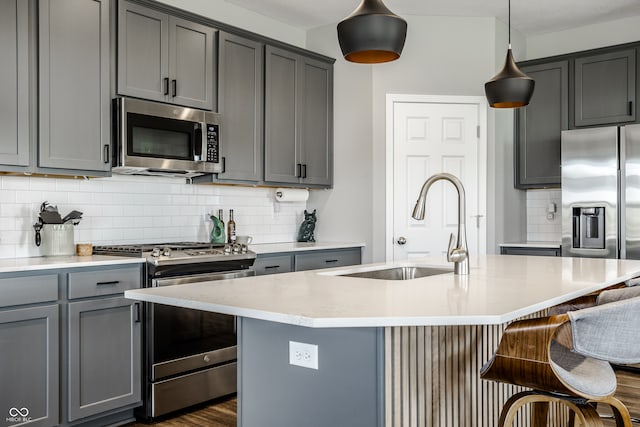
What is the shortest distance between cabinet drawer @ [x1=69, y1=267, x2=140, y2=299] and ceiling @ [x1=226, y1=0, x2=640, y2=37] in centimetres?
246

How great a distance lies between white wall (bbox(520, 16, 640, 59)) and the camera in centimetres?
498

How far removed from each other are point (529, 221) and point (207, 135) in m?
3.14

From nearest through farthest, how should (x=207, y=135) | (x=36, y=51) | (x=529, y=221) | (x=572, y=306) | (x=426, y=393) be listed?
(x=426, y=393) → (x=572, y=306) → (x=36, y=51) → (x=207, y=135) → (x=529, y=221)

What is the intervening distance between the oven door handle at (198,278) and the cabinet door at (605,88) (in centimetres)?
302

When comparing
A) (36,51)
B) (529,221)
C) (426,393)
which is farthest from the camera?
(529,221)

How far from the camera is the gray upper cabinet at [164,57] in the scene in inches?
140

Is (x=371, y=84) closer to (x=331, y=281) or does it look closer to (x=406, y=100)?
(x=406, y=100)

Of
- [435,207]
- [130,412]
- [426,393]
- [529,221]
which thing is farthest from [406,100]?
[426,393]

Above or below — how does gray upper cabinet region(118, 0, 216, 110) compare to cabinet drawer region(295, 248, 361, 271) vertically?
above

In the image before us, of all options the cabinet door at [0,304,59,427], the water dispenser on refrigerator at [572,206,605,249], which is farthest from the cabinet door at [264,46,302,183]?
the water dispenser on refrigerator at [572,206,605,249]

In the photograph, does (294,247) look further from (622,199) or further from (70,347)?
(622,199)

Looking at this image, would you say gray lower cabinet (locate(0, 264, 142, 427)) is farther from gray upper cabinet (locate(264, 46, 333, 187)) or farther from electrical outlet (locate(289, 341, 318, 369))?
gray upper cabinet (locate(264, 46, 333, 187))

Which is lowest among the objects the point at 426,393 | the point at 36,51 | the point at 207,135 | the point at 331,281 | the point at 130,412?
the point at 130,412

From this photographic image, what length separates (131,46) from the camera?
3.58 m
